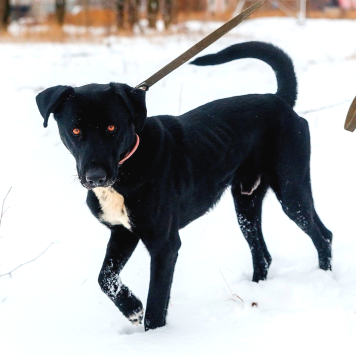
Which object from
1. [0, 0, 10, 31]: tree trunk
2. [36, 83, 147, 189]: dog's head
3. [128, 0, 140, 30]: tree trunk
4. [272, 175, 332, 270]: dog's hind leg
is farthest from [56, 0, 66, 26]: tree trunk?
[36, 83, 147, 189]: dog's head

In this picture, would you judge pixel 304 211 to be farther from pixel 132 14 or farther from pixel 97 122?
pixel 132 14

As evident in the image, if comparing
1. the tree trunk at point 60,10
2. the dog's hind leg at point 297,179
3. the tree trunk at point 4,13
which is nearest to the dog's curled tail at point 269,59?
the dog's hind leg at point 297,179

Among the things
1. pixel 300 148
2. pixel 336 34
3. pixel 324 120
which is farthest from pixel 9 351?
pixel 336 34

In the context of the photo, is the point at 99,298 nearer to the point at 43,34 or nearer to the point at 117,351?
the point at 117,351

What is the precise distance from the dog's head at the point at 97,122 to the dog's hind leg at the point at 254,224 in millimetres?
1178

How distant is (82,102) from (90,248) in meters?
1.73

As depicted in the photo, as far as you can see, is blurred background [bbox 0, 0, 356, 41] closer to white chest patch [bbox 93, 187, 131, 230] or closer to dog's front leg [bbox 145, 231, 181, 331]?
white chest patch [bbox 93, 187, 131, 230]

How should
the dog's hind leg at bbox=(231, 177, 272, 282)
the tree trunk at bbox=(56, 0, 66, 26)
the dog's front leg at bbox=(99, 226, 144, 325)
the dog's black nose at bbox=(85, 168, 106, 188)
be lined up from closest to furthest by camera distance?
1. the dog's black nose at bbox=(85, 168, 106, 188)
2. the dog's front leg at bbox=(99, 226, 144, 325)
3. the dog's hind leg at bbox=(231, 177, 272, 282)
4. the tree trunk at bbox=(56, 0, 66, 26)

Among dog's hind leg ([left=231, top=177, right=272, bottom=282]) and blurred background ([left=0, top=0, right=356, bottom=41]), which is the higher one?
dog's hind leg ([left=231, top=177, right=272, bottom=282])

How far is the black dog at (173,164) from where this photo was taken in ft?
8.79

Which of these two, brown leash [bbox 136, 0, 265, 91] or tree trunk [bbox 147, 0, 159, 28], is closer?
brown leash [bbox 136, 0, 265, 91]

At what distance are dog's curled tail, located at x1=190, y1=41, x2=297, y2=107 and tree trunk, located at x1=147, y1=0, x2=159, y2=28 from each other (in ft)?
41.4

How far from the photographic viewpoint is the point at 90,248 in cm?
416

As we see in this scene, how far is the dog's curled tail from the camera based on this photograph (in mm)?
3400
